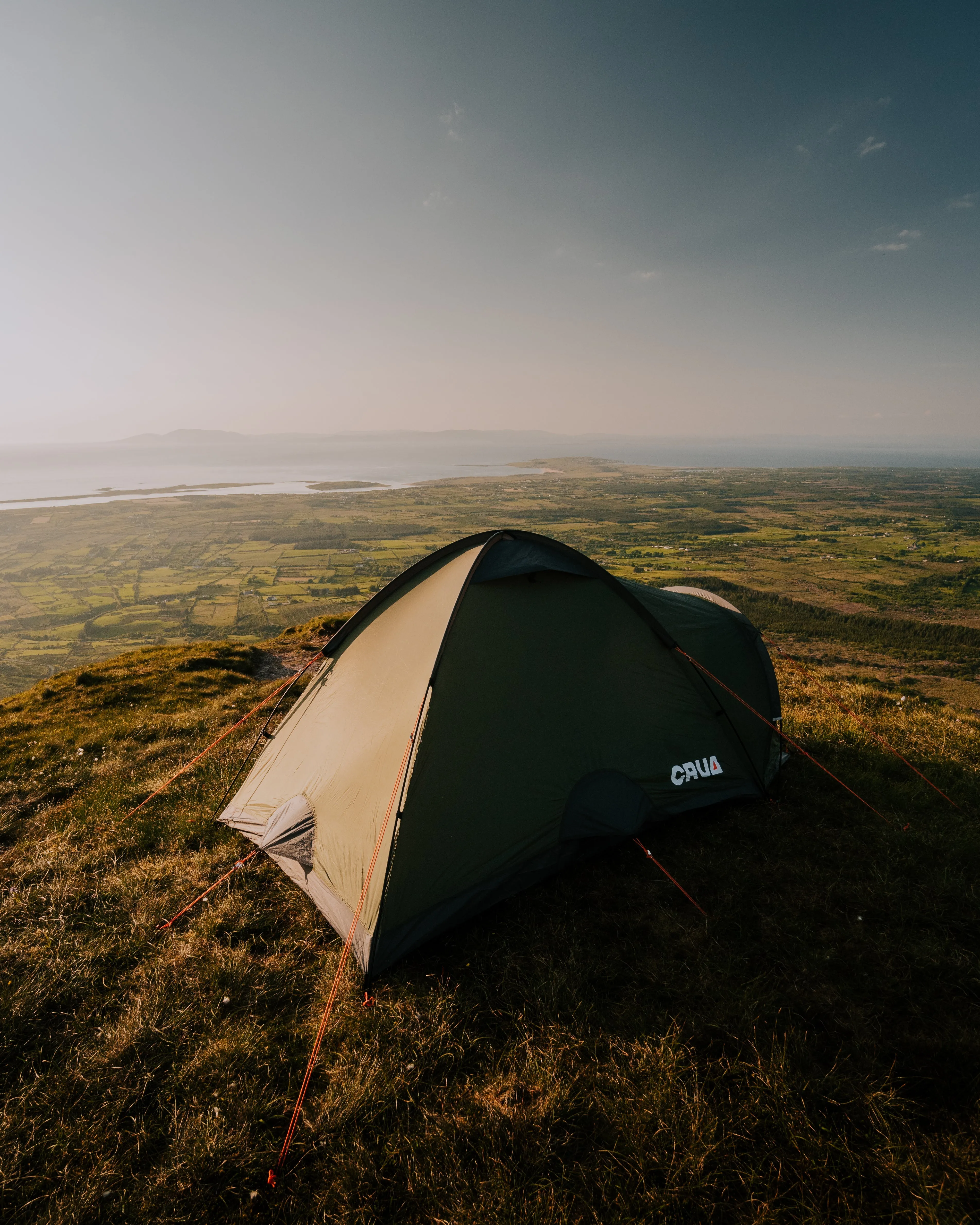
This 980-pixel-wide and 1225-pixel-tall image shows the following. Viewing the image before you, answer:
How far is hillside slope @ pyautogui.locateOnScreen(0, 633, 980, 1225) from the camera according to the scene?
8.87 ft


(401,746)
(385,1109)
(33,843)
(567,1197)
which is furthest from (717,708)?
(33,843)

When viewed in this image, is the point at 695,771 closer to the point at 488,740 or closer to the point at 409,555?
the point at 488,740

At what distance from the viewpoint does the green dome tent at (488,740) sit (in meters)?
4.23

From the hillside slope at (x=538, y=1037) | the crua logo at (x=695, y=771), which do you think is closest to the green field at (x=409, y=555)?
the crua logo at (x=695, y=771)

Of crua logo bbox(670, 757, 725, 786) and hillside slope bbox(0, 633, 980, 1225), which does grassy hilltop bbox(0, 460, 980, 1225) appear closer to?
hillside slope bbox(0, 633, 980, 1225)

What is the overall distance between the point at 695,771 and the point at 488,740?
2.49 meters

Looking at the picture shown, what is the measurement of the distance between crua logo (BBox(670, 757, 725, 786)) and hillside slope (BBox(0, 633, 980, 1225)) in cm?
60

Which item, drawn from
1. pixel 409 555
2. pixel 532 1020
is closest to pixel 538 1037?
pixel 532 1020

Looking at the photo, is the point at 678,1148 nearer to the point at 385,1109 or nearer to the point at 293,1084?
the point at 385,1109

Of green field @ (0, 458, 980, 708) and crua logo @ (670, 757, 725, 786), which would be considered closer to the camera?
crua logo @ (670, 757, 725, 786)

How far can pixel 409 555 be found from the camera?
76.8m

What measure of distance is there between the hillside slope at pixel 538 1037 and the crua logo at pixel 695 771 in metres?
0.60

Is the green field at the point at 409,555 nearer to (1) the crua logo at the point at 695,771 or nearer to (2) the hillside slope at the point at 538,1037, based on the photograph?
(1) the crua logo at the point at 695,771

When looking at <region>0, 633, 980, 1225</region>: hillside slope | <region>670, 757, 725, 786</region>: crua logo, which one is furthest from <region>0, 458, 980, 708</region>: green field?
<region>0, 633, 980, 1225</region>: hillside slope
